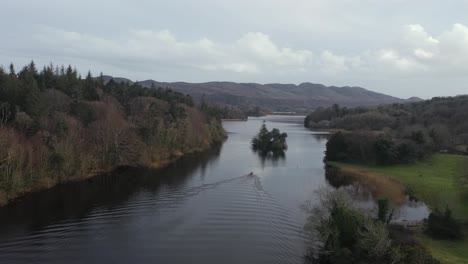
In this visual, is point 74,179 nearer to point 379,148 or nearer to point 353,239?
point 353,239

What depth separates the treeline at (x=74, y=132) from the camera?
4812 centimetres

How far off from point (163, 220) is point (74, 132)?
1022 inches

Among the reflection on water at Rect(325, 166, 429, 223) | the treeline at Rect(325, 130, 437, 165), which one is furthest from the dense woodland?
the reflection on water at Rect(325, 166, 429, 223)

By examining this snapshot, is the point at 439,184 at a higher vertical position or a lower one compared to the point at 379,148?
lower

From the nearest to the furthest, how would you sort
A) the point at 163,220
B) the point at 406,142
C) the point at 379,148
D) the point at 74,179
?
the point at 163,220, the point at 74,179, the point at 406,142, the point at 379,148

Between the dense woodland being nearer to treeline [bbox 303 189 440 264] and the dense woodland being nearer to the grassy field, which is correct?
the grassy field

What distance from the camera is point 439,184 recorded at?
52.8 meters

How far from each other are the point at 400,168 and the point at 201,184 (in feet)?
112

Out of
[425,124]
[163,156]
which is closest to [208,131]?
[163,156]

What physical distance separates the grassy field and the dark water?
9988 mm

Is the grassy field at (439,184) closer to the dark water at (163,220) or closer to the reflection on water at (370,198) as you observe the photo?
the reflection on water at (370,198)

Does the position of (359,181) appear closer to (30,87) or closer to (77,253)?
(77,253)

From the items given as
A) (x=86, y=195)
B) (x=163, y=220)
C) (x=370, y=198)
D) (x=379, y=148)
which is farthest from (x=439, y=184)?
(x=86, y=195)

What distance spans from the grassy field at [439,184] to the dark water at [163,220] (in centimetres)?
999
